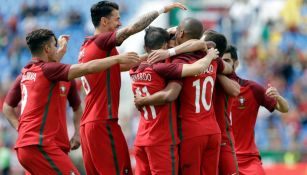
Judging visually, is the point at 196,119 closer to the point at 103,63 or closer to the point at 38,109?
the point at 103,63

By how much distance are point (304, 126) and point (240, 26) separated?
13.8 feet

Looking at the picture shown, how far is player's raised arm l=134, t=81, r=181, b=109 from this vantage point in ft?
34.2

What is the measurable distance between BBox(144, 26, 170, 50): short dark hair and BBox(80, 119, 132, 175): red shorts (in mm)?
1108

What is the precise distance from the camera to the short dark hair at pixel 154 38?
10695 mm

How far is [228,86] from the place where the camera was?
11.1m

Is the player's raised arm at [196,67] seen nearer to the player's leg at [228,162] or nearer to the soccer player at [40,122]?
the player's leg at [228,162]

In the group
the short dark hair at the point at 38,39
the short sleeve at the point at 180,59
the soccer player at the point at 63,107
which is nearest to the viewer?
the short sleeve at the point at 180,59

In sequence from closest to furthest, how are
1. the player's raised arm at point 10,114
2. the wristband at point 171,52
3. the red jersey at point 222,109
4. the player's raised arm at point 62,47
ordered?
the wristband at point 171,52 < the red jersey at point 222,109 < the player's raised arm at point 62,47 < the player's raised arm at point 10,114

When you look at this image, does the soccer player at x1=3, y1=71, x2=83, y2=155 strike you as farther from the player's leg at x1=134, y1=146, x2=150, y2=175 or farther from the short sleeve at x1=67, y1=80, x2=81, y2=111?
the player's leg at x1=134, y1=146, x2=150, y2=175

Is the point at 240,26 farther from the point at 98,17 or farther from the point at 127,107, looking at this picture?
the point at 98,17

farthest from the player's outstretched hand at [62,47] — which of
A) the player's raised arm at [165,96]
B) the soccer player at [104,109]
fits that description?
the player's raised arm at [165,96]

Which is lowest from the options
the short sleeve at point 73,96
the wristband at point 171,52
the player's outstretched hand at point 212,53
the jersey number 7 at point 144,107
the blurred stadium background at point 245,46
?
the blurred stadium background at point 245,46

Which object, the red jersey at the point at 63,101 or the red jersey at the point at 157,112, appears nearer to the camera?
the red jersey at the point at 157,112

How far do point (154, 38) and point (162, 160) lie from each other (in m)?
1.55
